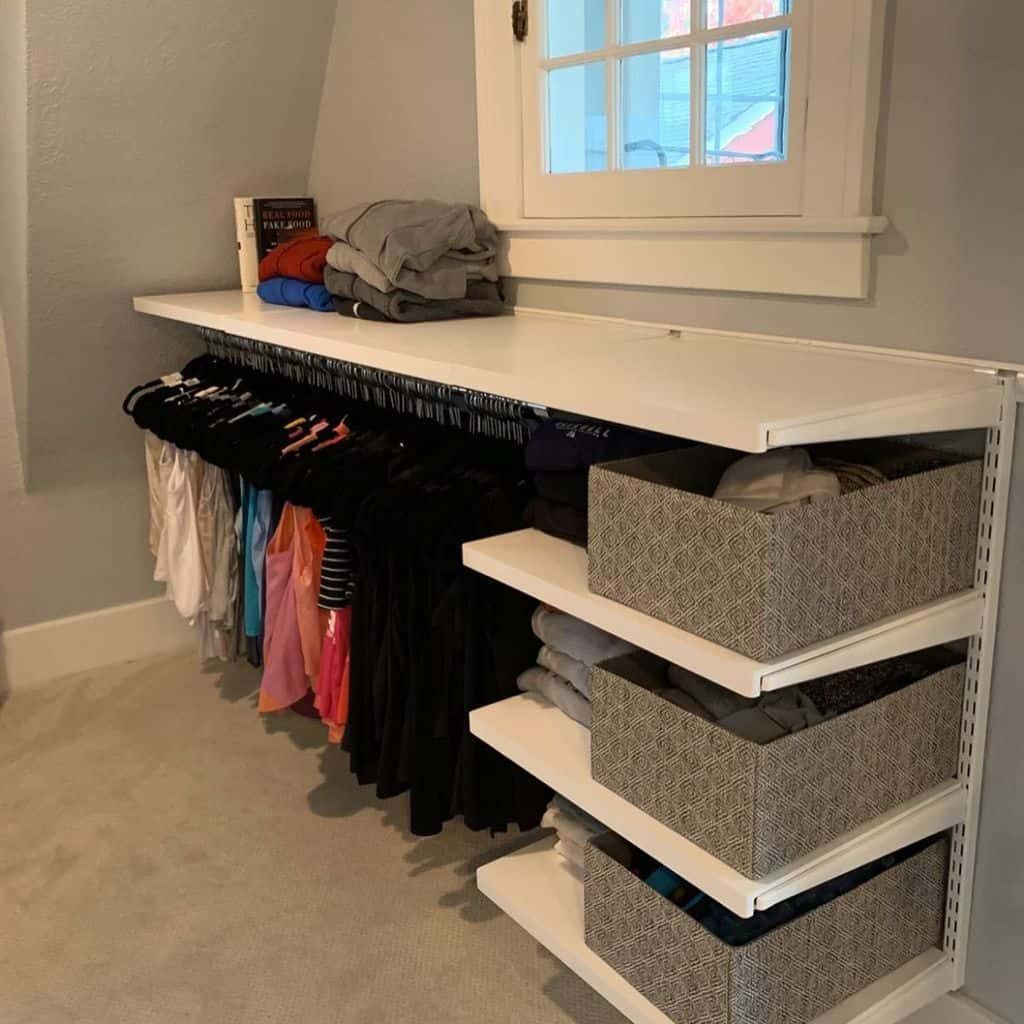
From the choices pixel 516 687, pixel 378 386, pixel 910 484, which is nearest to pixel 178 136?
pixel 378 386

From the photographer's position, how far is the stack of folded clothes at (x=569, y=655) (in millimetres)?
1582

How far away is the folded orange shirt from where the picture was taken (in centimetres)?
232

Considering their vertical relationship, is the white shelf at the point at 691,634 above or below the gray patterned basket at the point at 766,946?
above

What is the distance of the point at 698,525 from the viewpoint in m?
1.20

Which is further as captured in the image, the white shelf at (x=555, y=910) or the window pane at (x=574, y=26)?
the window pane at (x=574, y=26)

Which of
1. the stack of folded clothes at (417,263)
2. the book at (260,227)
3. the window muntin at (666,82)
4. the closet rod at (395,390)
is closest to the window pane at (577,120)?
the window muntin at (666,82)

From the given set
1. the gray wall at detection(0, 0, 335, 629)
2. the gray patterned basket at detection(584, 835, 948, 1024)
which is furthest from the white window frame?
the gray patterned basket at detection(584, 835, 948, 1024)

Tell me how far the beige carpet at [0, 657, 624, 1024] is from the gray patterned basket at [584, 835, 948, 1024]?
0.39 metres

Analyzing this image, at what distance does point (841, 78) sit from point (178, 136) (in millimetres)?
1620

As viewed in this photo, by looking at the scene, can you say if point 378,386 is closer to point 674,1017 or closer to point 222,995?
point 222,995

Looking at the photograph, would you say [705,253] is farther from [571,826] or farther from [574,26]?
[571,826]

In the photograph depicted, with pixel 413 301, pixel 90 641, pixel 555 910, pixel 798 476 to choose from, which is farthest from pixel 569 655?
pixel 90 641

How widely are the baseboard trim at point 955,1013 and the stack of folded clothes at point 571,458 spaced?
0.86m

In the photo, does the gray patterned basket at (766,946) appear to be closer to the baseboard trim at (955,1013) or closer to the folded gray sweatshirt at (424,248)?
the baseboard trim at (955,1013)
